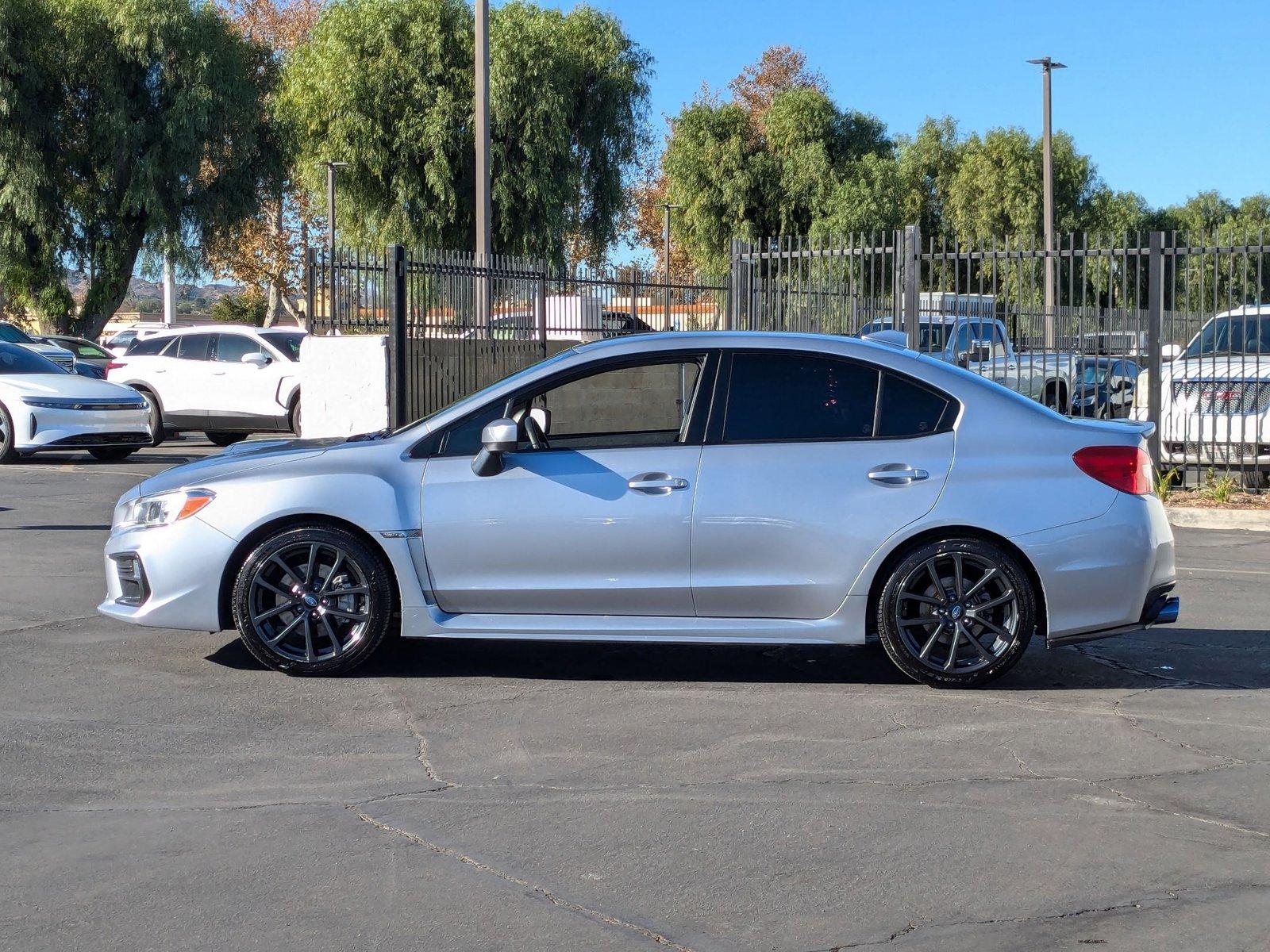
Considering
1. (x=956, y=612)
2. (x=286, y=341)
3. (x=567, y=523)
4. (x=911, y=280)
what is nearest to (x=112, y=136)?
(x=286, y=341)

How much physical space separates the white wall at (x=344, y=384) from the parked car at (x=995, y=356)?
17.2ft

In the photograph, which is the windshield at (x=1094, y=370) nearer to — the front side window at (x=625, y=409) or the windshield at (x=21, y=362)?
the front side window at (x=625, y=409)

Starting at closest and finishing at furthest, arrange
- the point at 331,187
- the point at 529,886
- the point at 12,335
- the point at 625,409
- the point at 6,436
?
the point at 529,886 → the point at 625,409 → the point at 6,436 → the point at 12,335 → the point at 331,187

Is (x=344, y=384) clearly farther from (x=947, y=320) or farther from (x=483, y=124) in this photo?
(x=947, y=320)

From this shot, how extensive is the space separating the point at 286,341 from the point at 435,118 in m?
18.9

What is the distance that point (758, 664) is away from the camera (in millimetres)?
7398

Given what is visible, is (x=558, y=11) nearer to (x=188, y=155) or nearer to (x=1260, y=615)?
(x=188, y=155)

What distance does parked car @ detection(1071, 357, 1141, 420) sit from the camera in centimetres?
1547

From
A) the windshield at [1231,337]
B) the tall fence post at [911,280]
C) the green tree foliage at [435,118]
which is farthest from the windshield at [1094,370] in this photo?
the green tree foliage at [435,118]

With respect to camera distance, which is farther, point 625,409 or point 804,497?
point 625,409

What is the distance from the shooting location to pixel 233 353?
2086cm

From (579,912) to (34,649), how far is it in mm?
4423

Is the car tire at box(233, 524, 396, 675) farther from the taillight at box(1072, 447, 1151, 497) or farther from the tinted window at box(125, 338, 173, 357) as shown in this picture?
the tinted window at box(125, 338, 173, 357)

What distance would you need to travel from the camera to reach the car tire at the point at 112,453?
1858 centimetres
